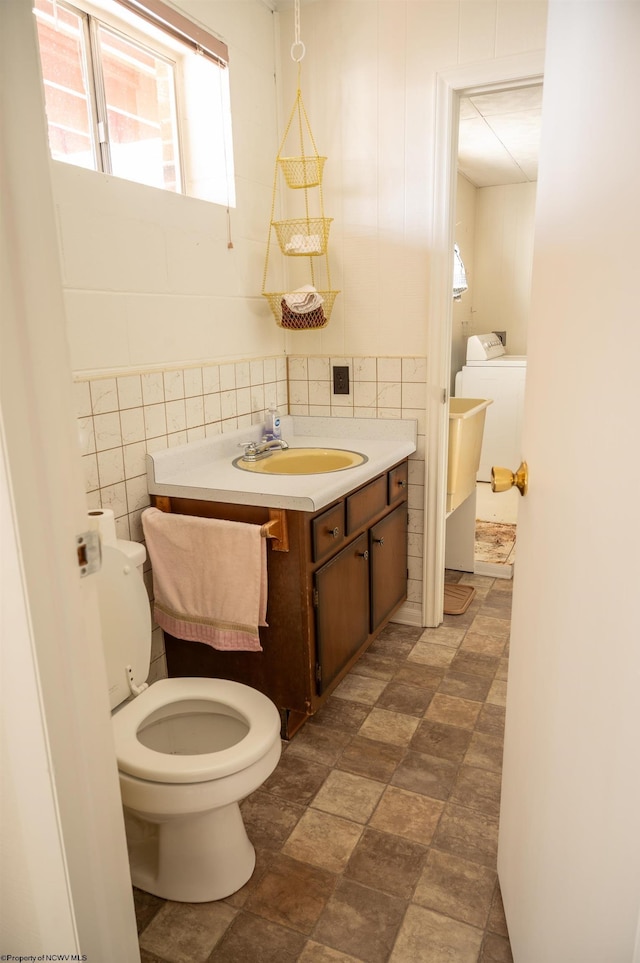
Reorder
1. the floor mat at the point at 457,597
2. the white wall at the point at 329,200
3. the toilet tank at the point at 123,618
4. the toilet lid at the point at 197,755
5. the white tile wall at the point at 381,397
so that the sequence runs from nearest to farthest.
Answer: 1. the toilet lid at the point at 197,755
2. the toilet tank at the point at 123,618
3. the white wall at the point at 329,200
4. the white tile wall at the point at 381,397
5. the floor mat at the point at 457,597

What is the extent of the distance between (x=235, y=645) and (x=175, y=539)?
375 mm

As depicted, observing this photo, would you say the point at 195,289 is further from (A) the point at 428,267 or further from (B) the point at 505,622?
(B) the point at 505,622

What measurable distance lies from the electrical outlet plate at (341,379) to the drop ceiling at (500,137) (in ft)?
4.08

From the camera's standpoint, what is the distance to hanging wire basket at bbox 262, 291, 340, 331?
258 cm

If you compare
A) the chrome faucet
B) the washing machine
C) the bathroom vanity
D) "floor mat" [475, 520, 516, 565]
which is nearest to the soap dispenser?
the chrome faucet

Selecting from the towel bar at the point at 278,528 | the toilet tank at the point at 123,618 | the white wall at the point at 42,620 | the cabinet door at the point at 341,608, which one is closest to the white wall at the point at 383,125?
the cabinet door at the point at 341,608

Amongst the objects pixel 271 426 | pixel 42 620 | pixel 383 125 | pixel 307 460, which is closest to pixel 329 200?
pixel 383 125

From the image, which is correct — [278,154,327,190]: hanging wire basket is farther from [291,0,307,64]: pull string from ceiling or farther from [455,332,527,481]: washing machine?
[455,332,527,481]: washing machine

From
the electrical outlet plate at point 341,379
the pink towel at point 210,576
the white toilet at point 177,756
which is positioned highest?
the electrical outlet plate at point 341,379

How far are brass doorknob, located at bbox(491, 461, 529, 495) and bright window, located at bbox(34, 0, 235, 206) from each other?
148 centimetres

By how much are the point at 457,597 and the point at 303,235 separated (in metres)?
1.80

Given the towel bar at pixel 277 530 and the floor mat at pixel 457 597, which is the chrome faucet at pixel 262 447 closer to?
the towel bar at pixel 277 530

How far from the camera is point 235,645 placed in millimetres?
1996

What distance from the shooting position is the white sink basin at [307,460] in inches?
95.2
